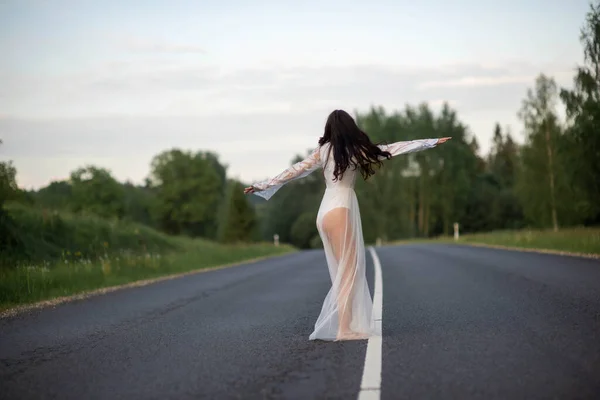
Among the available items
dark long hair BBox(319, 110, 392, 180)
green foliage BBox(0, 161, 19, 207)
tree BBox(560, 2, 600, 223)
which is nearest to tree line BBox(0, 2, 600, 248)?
tree BBox(560, 2, 600, 223)

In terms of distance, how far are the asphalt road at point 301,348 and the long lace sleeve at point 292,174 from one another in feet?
5.35

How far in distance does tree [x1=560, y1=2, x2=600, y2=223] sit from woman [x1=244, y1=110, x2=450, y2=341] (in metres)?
31.7

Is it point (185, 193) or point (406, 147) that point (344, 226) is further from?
point (185, 193)

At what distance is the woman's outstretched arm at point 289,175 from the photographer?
309 inches

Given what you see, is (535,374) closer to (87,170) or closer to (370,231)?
(370,231)

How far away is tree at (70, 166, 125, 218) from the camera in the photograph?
293ft

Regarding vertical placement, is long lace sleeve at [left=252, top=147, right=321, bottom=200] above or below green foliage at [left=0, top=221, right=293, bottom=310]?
above

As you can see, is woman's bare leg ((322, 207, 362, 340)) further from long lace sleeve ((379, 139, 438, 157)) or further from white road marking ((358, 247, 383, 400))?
long lace sleeve ((379, 139, 438, 157))

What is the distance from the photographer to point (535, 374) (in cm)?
526

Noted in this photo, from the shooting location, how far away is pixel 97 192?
90.4 metres

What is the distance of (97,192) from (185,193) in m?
12.0

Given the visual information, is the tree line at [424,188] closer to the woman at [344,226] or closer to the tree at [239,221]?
the tree at [239,221]

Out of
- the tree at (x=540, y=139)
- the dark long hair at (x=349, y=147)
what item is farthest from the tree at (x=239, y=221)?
the dark long hair at (x=349, y=147)

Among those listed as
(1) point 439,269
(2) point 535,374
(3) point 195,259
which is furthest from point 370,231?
(2) point 535,374
